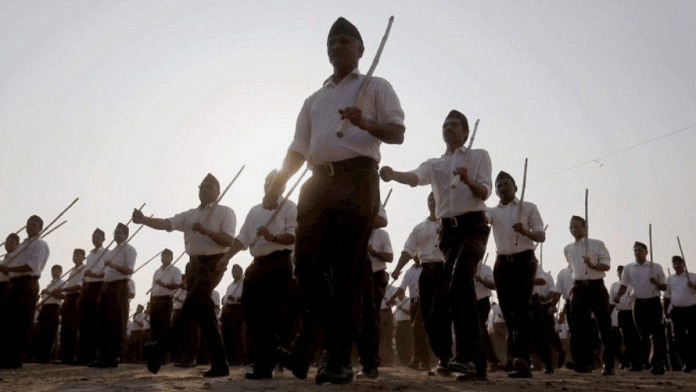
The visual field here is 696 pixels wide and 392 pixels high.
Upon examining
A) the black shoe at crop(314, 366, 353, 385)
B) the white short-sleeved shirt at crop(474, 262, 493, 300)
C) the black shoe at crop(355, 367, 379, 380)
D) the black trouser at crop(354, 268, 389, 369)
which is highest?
the white short-sleeved shirt at crop(474, 262, 493, 300)

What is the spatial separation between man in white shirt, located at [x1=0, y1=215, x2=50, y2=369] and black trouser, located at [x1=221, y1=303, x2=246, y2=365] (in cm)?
535

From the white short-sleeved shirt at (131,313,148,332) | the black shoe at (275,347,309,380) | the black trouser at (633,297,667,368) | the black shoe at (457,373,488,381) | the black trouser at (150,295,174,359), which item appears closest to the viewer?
the black shoe at (275,347,309,380)

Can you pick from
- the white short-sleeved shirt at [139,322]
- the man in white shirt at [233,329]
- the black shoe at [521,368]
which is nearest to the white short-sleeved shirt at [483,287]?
the black shoe at [521,368]

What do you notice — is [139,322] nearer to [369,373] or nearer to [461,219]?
[369,373]

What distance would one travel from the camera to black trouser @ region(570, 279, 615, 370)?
10.2m

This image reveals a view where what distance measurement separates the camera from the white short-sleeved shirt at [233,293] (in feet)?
55.1

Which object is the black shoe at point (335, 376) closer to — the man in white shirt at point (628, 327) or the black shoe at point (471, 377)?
the black shoe at point (471, 377)

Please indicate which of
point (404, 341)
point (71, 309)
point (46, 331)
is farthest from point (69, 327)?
point (404, 341)

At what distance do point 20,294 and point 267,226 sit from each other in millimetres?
5538

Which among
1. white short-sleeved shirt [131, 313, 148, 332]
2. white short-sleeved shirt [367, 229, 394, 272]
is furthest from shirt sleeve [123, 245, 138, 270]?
white short-sleeved shirt [131, 313, 148, 332]

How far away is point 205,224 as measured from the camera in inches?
312

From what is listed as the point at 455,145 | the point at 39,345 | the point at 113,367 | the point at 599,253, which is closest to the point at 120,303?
the point at 113,367

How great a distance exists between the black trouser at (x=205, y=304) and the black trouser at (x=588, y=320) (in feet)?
18.5

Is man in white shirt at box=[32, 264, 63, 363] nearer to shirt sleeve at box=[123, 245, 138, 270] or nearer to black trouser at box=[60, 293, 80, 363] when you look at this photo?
black trouser at box=[60, 293, 80, 363]
